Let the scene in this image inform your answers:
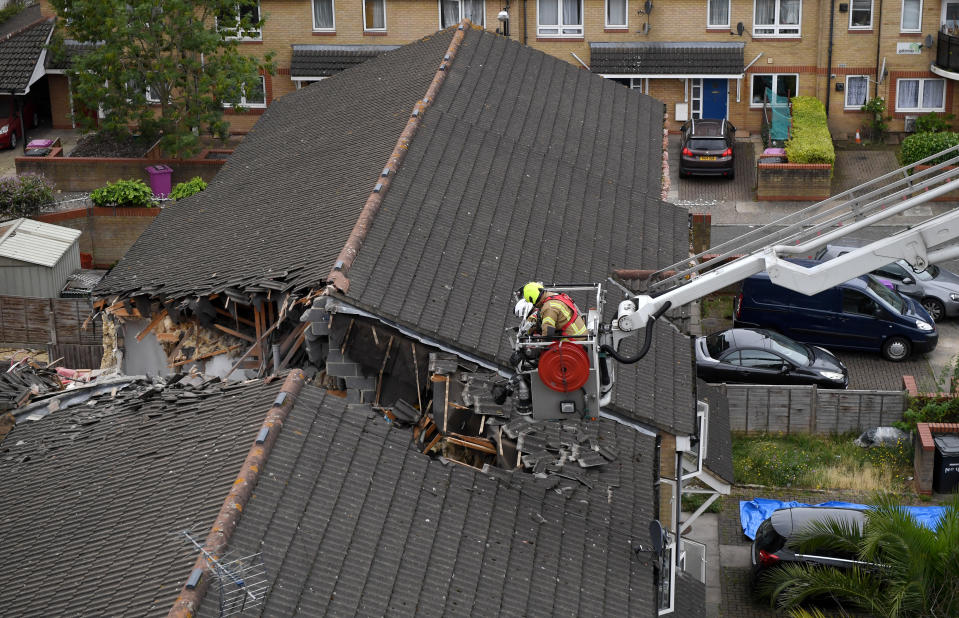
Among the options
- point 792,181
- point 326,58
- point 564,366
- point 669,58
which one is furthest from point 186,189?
point 564,366

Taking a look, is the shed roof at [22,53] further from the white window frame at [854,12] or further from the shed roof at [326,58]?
the white window frame at [854,12]

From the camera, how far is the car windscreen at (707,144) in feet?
135

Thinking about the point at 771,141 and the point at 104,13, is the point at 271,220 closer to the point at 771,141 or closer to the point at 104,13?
the point at 104,13

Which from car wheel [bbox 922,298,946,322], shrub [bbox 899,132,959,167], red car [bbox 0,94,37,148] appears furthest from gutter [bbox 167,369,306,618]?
red car [bbox 0,94,37,148]

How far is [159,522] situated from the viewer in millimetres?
13594

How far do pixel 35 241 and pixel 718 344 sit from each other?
17.1 m

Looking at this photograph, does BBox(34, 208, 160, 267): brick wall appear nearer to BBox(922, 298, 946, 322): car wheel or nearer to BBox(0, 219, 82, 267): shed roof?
BBox(0, 219, 82, 267): shed roof

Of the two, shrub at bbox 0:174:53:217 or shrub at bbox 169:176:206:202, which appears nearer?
shrub at bbox 0:174:53:217

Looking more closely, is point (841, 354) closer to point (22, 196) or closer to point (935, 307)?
point (935, 307)

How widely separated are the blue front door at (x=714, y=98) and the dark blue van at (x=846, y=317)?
1631cm

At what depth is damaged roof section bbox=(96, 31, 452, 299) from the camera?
1927 cm

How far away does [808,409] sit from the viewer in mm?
27062

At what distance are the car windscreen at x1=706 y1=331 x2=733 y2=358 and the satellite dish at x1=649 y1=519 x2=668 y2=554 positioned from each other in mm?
13519

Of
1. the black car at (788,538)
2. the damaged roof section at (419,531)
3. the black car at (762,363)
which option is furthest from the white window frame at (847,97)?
the damaged roof section at (419,531)
